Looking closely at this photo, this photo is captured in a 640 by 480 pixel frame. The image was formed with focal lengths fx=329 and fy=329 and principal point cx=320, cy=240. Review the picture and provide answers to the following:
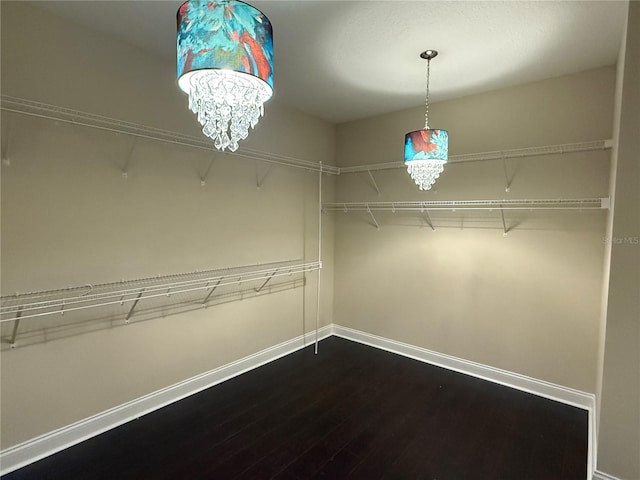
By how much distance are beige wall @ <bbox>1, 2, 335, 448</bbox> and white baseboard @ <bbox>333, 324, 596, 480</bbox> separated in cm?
146

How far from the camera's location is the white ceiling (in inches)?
71.1

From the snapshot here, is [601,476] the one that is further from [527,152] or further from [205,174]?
[205,174]

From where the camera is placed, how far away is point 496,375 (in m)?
2.95

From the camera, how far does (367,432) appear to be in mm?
2248

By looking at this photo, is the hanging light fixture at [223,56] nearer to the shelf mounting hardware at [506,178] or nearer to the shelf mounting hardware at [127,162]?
the shelf mounting hardware at [127,162]

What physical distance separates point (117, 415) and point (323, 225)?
101 inches

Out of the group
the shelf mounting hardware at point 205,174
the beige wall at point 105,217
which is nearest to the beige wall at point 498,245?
the beige wall at point 105,217

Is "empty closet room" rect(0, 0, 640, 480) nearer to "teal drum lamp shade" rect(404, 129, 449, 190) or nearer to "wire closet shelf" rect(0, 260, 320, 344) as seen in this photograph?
"wire closet shelf" rect(0, 260, 320, 344)

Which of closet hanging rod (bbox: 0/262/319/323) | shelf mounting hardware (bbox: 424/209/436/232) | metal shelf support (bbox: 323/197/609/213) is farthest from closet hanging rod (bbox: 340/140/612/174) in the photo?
closet hanging rod (bbox: 0/262/319/323)

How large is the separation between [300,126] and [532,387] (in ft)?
10.6

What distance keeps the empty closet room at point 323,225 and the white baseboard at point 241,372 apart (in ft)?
0.04

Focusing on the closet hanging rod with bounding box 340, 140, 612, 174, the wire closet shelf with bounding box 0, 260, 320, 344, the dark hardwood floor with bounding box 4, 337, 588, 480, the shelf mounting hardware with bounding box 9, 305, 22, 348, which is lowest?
the dark hardwood floor with bounding box 4, 337, 588, 480

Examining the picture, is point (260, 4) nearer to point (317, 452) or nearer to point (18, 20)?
point (18, 20)

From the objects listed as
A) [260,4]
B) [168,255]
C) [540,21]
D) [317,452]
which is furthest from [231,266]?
[540,21]
